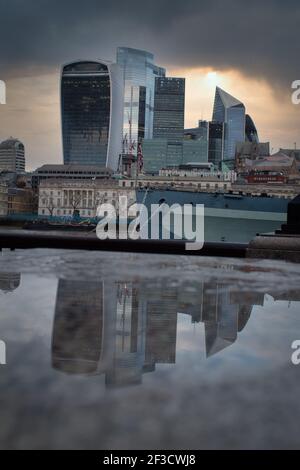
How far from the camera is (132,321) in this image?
2.44 m

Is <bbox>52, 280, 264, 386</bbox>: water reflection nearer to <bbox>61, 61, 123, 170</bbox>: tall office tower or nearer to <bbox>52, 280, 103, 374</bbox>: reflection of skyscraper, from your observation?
<bbox>52, 280, 103, 374</bbox>: reflection of skyscraper

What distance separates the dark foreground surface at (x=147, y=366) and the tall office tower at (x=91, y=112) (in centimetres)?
14877

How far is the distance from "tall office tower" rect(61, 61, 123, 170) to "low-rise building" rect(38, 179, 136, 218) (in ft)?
144

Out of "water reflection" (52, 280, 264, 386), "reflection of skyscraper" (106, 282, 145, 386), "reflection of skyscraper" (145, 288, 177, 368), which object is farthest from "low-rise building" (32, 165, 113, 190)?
"reflection of skyscraper" (106, 282, 145, 386)

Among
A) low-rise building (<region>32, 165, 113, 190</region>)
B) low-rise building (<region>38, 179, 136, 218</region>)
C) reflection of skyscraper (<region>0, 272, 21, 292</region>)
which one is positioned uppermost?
low-rise building (<region>32, 165, 113, 190</region>)

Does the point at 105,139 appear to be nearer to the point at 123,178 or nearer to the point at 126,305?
the point at 123,178

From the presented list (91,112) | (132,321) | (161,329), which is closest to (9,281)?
(132,321)

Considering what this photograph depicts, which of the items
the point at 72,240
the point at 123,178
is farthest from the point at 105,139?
the point at 72,240

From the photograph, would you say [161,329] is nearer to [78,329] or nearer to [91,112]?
[78,329]

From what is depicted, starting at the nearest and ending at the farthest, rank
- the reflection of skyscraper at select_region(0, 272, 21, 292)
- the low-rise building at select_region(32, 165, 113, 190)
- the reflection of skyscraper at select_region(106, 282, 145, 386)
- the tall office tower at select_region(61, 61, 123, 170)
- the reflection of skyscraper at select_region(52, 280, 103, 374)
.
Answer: the reflection of skyscraper at select_region(106, 282, 145, 386), the reflection of skyscraper at select_region(52, 280, 103, 374), the reflection of skyscraper at select_region(0, 272, 21, 292), the low-rise building at select_region(32, 165, 113, 190), the tall office tower at select_region(61, 61, 123, 170)

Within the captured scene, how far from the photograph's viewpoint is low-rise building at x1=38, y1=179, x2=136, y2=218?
103 metres

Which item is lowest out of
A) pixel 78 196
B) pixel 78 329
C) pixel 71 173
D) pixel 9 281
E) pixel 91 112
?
pixel 78 196

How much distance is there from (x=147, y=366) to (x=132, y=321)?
→ 732 mm

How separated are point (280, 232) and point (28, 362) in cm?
572
